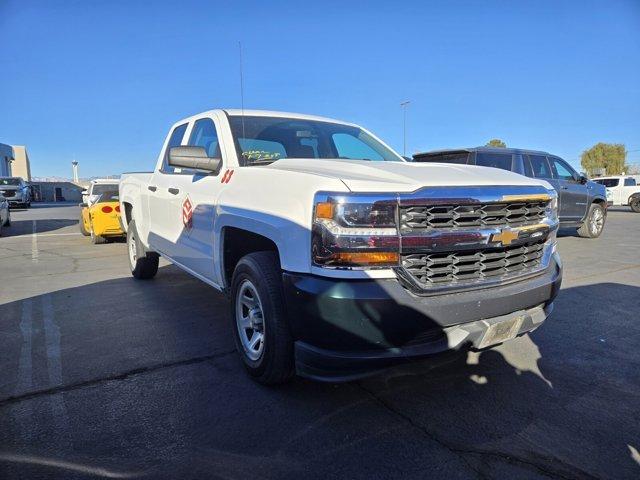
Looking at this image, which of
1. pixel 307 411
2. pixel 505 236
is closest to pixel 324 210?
pixel 505 236

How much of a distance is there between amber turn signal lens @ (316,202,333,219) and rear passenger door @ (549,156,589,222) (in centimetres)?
943

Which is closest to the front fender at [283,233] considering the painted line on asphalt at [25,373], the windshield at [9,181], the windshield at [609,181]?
the painted line on asphalt at [25,373]

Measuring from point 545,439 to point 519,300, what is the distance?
2.45ft

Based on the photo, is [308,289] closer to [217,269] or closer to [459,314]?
[459,314]

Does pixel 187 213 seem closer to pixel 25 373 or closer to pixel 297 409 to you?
pixel 25 373

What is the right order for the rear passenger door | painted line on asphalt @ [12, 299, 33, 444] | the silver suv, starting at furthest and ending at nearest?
1. the silver suv
2. the rear passenger door
3. painted line on asphalt @ [12, 299, 33, 444]

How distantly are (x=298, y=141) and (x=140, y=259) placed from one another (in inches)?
127

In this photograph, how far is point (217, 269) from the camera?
3.51m

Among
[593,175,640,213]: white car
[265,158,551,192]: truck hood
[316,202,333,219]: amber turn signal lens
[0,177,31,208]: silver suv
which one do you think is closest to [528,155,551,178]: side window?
[265,158,551,192]: truck hood

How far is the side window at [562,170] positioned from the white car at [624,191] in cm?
1536

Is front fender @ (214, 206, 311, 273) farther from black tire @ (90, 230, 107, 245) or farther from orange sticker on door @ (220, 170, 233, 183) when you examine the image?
black tire @ (90, 230, 107, 245)

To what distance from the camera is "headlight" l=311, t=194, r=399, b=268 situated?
228 centimetres

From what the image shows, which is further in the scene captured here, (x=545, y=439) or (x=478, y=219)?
(x=478, y=219)

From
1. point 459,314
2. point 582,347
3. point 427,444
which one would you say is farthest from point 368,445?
point 582,347
